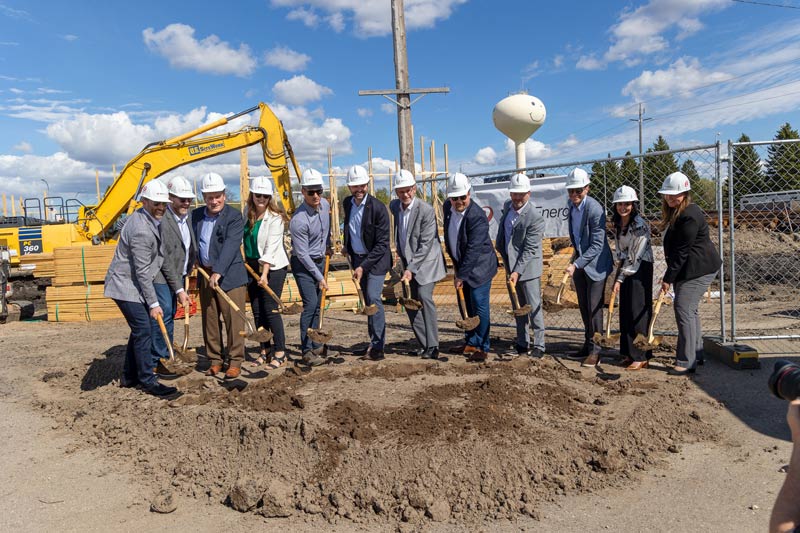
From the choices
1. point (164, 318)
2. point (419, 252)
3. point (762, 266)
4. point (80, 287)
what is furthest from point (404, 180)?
point (762, 266)

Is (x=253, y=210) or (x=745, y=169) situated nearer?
(x=253, y=210)

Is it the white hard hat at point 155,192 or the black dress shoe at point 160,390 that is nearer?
the white hard hat at point 155,192

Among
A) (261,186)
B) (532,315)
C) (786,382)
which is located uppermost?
(261,186)

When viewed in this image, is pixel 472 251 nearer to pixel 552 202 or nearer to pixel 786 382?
pixel 552 202

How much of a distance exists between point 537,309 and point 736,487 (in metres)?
2.93

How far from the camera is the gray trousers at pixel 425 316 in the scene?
20.7 ft

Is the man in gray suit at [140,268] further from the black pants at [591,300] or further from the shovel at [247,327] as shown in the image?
the black pants at [591,300]

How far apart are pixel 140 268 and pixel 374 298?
2321 mm

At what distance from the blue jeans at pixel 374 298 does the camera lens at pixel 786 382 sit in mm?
4768

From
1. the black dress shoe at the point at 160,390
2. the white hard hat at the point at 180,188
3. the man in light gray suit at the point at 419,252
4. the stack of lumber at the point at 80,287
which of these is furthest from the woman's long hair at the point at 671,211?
the stack of lumber at the point at 80,287

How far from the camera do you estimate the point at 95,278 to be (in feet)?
35.4

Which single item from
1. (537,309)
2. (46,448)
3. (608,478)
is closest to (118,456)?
(46,448)

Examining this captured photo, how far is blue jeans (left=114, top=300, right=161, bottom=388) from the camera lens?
5254mm

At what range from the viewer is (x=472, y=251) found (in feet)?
20.6
